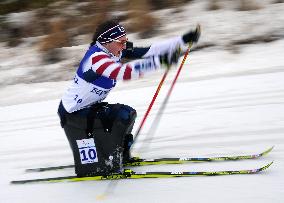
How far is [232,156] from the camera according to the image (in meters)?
3.83

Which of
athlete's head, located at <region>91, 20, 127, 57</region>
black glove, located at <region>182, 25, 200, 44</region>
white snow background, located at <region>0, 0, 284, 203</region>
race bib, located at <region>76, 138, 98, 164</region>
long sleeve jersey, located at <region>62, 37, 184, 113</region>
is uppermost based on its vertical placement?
athlete's head, located at <region>91, 20, 127, 57</region>

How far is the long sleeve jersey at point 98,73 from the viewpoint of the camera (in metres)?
3.27

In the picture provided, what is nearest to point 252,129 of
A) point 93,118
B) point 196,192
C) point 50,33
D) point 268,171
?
point 268,171

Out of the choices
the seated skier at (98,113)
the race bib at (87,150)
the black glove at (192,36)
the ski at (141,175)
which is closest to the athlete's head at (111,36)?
the seated skier at (98,113)

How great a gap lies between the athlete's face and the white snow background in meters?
1.02

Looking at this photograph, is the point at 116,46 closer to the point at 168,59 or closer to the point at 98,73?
the point at 98,73

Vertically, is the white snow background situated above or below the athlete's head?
below

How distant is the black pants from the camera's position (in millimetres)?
3629

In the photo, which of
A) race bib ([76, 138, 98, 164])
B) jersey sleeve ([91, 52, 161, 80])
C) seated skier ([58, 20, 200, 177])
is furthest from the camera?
race bib ([76, 138, 98, 164])

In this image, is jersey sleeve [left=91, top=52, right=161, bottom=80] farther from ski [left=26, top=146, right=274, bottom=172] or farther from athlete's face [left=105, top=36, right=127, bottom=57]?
ski [left=26, top=146, right=274, bottom=172]

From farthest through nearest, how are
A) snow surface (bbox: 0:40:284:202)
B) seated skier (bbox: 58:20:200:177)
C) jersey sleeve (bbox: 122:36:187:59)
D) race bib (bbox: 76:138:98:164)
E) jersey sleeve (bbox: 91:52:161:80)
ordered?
jersey sleeve (bbox: 122:36:187:59) → race bib (bbox: 76:138:98:164) → seated skier (bbox: 58:20:200:177) → snow surface (bbox: 0:40:284:202) → jersey sleeve (bbox: 91:52:161:80)

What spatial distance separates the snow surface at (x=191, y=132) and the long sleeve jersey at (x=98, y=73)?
695 mm

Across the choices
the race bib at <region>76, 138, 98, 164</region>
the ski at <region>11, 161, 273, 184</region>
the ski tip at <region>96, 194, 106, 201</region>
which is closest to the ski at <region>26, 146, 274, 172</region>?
the ski at <region>11, 161, 273, 184</region>

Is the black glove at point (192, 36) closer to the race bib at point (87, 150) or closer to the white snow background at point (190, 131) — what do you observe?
the white snow background at point (190, 131)
